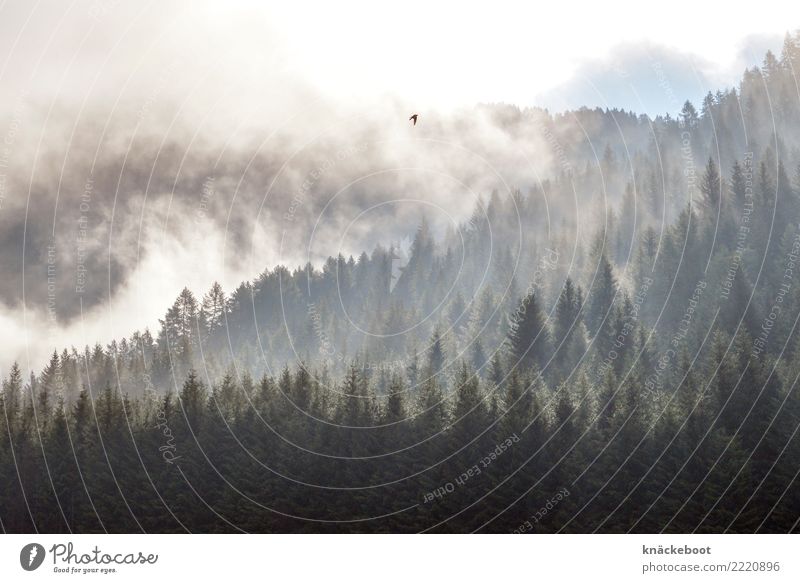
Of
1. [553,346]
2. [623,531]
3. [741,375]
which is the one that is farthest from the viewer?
[553,346]

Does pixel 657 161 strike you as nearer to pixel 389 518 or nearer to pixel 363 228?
pixel 363 228

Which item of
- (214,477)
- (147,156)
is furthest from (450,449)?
(147,156)

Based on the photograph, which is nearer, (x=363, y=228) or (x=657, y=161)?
(x=363, y=228)

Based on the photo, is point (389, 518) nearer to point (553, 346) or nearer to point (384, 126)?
point (553, 346)

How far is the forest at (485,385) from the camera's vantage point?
6100cm

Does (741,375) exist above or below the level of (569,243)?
below

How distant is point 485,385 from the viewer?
235ft

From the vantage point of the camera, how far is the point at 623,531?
192 feet

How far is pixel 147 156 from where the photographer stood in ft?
246

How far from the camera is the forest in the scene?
200ft
